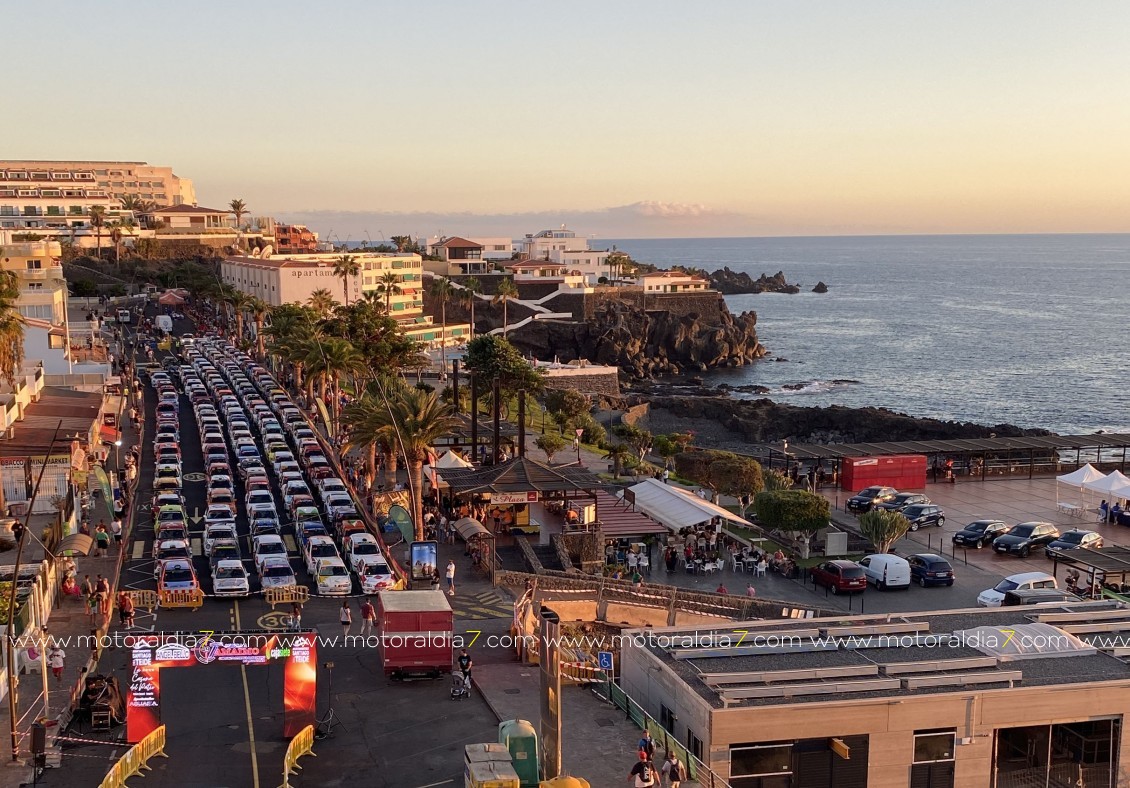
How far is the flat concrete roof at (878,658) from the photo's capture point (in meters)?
19.0

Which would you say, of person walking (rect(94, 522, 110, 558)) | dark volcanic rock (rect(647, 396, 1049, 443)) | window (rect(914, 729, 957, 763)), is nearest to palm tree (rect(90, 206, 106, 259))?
dark volcanic rock (rect(647, 396, 1049, 443))

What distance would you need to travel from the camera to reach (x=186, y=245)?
146375 mm

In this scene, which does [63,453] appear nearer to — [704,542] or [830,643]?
[704,542]

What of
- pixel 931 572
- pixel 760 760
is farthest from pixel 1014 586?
pixel 760 760

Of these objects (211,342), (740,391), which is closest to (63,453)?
(211,342)

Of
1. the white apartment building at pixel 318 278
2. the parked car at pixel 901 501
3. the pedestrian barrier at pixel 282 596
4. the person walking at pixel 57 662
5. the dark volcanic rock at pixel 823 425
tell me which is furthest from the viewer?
the white apartment building at pixel 318 278

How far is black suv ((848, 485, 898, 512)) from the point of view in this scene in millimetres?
44750

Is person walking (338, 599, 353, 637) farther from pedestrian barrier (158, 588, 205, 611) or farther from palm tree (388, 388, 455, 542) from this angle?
palm tree (388, 388, 455, 542)

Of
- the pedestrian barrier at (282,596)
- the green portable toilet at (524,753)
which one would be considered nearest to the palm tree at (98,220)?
the pedestrian barrier at (282,596)

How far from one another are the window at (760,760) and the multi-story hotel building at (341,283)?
8567cm

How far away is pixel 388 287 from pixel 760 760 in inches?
3435

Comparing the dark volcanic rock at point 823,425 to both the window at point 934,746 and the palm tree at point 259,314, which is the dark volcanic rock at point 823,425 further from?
the window at point 934,746

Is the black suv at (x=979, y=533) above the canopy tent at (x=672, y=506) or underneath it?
underneath

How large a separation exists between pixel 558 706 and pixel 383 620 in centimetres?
727
